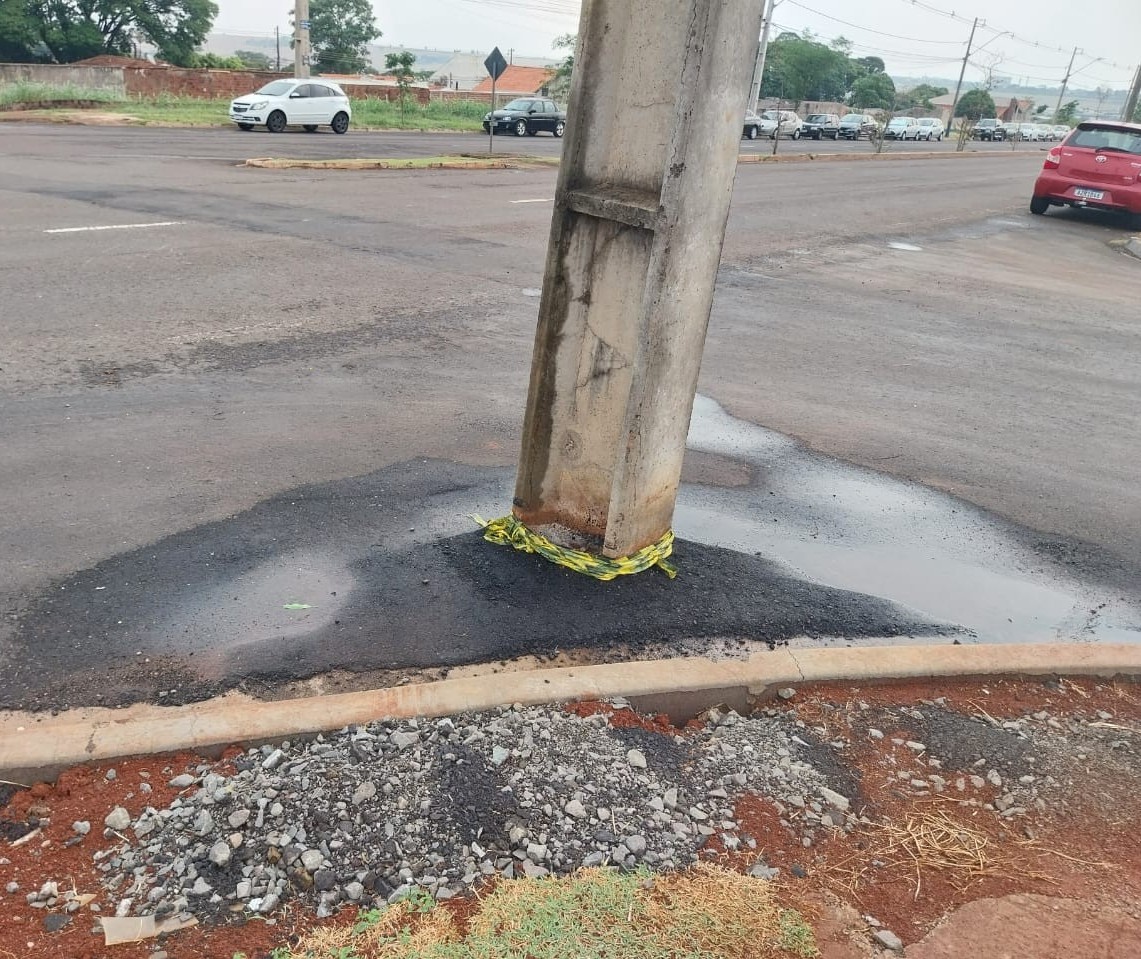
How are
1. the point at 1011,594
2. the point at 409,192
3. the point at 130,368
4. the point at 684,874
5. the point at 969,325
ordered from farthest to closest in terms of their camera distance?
the point at 409,192 → the point at 969,325 → the point at 130,368 → the point at 1011,594 → the point at 684,874

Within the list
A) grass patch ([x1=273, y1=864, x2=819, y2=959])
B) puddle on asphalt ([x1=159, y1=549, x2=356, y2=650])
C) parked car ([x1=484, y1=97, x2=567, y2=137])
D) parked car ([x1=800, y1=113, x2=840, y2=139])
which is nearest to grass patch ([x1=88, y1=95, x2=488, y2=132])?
parked car ([x1=484, y1=97, x2=567, y2=137])

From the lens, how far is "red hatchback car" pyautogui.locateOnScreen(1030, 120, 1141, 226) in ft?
62.4

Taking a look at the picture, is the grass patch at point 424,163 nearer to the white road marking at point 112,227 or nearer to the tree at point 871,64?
the white road marking at point 112,227

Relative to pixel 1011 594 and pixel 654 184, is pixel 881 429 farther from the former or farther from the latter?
pixel 654 184

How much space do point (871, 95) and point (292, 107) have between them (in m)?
81.2

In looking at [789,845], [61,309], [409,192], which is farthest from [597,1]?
[409,192]

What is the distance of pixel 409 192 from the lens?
16.6 meters

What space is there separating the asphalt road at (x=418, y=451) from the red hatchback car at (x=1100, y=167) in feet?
26.6

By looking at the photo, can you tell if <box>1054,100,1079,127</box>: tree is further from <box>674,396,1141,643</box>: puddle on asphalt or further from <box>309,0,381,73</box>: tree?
<box>674,396,1141,643</box>: puddle on asphalt

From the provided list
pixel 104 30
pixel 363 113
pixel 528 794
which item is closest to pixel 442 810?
pixel 528 794

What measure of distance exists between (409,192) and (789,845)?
1542cm

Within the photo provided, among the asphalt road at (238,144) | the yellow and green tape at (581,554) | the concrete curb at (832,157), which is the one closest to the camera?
the yellow and green tape at (581,554)

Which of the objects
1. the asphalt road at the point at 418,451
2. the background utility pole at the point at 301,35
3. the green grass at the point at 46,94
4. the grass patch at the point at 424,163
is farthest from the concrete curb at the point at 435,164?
the green grass at the point at 46,94

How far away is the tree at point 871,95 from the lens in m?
95.9
